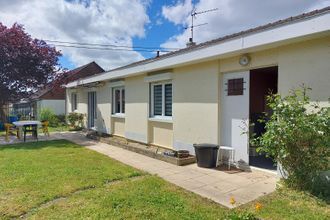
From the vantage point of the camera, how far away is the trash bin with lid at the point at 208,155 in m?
7.26

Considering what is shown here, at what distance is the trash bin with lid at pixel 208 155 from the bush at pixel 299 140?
217cm

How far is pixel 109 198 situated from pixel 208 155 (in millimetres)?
3368

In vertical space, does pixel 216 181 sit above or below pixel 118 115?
below

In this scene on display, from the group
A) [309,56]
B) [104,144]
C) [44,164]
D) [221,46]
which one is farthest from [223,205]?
[104,144]

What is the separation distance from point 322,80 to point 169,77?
5.30 m

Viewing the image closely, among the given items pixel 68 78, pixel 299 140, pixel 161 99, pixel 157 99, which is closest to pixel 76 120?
pixel 68 78

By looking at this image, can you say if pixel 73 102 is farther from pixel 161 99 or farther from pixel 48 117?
pixel 161 99

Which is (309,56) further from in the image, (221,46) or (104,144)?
(104,144)

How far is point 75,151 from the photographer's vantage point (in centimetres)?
997

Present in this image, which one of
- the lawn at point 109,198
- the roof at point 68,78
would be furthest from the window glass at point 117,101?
the lawn at point 109,198

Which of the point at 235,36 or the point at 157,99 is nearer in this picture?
the point at 235,36

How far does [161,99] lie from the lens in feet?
33.6

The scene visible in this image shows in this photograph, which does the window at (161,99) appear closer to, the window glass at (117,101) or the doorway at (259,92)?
the doorway at (259,92)

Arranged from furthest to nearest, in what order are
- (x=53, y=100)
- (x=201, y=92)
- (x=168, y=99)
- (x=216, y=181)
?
(x=53, y=100) → (x=168, y=99) → (x=201, y=92) → (x=216, y=181)
